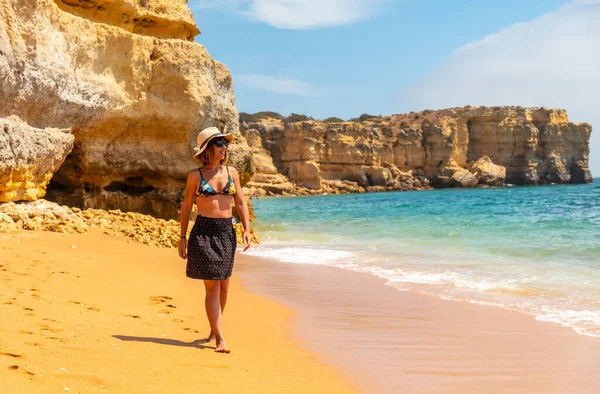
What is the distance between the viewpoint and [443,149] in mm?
73688

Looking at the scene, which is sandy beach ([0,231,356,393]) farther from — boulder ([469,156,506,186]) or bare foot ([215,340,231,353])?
boulder ([469,156,506,186])

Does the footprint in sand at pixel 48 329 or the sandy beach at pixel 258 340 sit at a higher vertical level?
the footprint in sand at pixel 48 329

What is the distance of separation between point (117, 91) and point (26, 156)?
10.4ft

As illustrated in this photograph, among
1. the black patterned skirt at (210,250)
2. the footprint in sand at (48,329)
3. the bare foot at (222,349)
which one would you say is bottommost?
the bare foot at (222,349)

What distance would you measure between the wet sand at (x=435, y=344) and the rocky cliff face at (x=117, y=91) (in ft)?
19.6

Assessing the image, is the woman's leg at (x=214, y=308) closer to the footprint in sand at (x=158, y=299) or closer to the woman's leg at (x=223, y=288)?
the woman's leg at (x=223, y=288)

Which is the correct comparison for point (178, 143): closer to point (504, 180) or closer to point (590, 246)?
point (590, 246)

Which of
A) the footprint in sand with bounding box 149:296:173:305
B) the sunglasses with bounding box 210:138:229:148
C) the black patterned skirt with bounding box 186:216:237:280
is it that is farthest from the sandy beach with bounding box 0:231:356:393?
the sunglasses with bounding box 210:138:229:148

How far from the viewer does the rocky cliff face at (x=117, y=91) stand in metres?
9.53

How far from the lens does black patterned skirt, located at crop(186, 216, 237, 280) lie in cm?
384

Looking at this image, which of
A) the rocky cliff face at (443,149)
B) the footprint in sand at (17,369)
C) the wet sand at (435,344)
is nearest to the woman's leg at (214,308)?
the wet sand at (435,344)

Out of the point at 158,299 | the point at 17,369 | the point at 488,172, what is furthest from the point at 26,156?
the point at 488,172

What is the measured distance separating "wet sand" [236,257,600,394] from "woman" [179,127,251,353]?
0.83m

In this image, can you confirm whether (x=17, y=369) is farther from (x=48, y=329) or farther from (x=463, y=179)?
(x=463, y=179)
